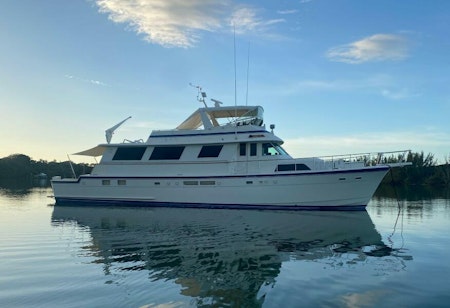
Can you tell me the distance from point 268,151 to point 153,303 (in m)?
13.5

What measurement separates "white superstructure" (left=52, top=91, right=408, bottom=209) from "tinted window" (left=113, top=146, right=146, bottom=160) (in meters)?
0.05

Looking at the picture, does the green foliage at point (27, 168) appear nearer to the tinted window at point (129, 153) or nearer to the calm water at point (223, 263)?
the tinted window at point (129, 153)

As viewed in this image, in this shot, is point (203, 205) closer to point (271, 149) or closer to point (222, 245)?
point (271, 149)

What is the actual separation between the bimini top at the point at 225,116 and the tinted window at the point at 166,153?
172cm

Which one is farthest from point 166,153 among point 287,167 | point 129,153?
point 287,167

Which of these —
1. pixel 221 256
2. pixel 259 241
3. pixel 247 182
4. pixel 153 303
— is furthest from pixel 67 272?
pixel 247 182

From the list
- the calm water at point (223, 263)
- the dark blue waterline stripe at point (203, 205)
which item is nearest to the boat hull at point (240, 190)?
the dark blue waterline stripe at point (203, 205)

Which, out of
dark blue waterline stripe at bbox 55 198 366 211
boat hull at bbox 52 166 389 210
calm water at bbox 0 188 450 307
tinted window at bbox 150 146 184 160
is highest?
tinted window at bbox 150 146 184 160

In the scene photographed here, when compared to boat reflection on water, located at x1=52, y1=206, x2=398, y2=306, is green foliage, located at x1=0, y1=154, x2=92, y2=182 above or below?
above

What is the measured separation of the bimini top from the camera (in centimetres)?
1895

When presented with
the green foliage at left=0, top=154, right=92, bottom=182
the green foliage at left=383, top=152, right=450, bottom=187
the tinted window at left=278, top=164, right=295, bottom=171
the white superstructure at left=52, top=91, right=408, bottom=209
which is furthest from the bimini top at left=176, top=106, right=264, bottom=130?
the green foliage at left=0, top=154, right=92, bottom=182

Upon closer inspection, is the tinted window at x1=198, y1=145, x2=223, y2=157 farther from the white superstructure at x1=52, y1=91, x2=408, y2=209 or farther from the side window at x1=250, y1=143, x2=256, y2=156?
the side window at x1=250, y1=143, x2=256, y2=156

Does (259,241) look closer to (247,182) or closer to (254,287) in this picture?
(254,287)

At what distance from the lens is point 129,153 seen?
1992cm
